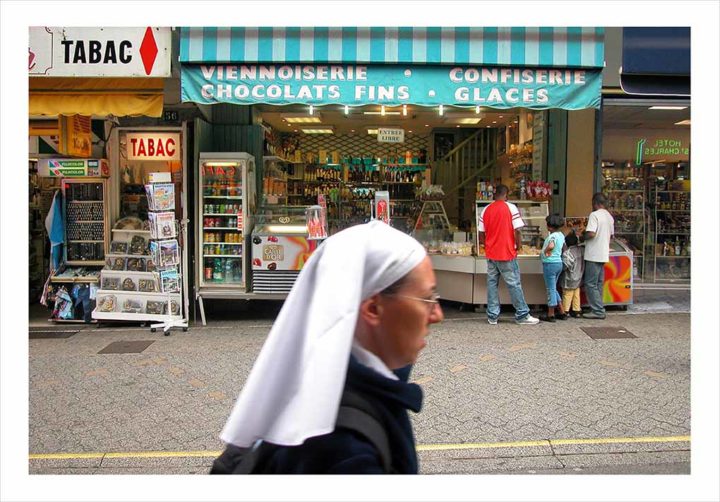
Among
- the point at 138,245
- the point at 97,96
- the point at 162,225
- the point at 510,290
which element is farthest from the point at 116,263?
the point at 510,290

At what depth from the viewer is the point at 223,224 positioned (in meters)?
9.39

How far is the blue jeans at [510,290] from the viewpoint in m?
8.66

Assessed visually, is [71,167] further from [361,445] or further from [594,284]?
[361,445]

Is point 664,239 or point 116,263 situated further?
point 664,239

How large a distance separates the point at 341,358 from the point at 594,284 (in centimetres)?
816

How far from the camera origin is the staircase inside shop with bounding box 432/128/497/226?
1395 cm

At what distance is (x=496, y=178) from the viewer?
44.4 feet

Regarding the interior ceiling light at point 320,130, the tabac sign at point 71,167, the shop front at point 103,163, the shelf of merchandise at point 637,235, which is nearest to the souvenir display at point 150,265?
the shop front at point 103,163

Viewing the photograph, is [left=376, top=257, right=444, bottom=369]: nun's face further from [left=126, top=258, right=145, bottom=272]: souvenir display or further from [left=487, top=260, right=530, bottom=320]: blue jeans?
[left=126, top=258, right=145, bottom=272]: souvenir display

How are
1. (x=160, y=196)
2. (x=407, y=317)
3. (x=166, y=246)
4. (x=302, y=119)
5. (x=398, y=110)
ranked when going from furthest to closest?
(x=302, y=119) → (x=398, y=110) → (x=166, y=246) → (x=160, y=196) → (x=407, y=317)

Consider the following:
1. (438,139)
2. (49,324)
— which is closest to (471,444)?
(49,324)

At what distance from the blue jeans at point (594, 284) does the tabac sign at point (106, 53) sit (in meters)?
6.18

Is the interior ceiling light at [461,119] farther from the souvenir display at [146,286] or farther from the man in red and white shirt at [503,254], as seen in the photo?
the souvenir display at [146,286]

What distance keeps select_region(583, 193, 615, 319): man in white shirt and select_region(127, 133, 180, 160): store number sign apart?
19.3ft
